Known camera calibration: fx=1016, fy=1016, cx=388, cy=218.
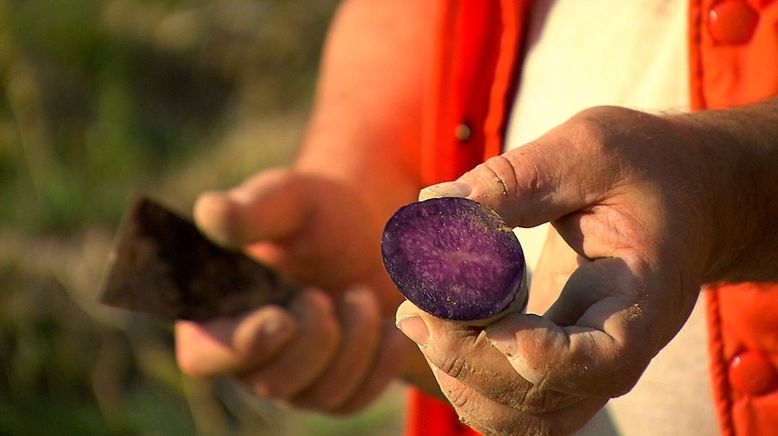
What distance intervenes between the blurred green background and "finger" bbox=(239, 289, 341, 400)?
1.35m

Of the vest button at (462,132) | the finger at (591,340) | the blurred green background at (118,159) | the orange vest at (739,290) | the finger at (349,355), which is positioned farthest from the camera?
the blurred green background at (118,159)

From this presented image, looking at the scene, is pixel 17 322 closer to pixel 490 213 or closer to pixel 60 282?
pixel 60 282

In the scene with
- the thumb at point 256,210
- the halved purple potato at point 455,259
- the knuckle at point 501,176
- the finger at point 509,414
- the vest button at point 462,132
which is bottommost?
the thumb at point 256,210

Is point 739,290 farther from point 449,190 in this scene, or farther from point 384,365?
point 384,365

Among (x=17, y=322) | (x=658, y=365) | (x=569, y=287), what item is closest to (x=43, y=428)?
(x=17, y=322)

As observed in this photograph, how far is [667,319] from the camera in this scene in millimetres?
705

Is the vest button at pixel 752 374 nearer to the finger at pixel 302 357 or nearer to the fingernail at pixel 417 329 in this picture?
the fingernail at pixel 417 329

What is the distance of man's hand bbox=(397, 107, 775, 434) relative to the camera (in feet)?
2.21

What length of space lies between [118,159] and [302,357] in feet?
6.11

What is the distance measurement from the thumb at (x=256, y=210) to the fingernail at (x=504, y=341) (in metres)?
0.67

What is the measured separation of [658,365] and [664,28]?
35 centimetres

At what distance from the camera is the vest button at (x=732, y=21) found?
965 mm

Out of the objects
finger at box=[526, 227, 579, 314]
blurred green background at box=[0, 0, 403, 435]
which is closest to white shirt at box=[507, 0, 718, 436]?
finger at box=[526, 227, 579, 314]

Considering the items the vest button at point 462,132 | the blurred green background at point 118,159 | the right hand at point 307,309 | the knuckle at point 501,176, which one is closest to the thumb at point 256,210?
the right hand at point 307,309
